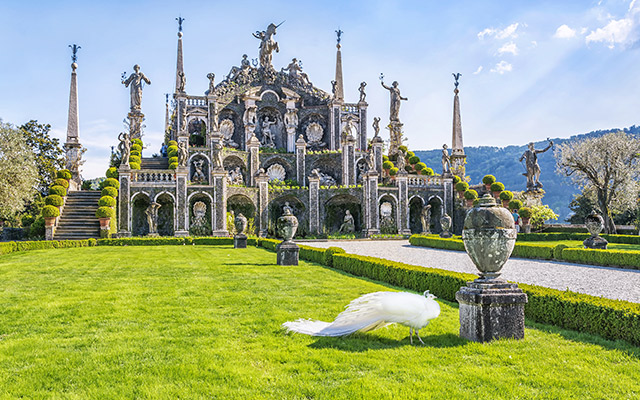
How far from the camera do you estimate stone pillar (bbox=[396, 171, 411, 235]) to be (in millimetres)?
41188

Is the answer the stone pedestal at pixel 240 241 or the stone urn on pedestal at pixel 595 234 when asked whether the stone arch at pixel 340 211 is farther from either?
the stone urn on pedestal at pixel 595 234

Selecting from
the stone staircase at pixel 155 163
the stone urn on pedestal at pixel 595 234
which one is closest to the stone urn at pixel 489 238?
the stone urn on pedestal at pixel 595 234

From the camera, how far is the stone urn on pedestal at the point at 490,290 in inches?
270

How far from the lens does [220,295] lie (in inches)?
408

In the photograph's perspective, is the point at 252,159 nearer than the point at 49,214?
No

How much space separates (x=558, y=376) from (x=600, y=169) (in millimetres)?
34971

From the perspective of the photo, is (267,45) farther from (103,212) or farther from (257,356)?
(257,356)

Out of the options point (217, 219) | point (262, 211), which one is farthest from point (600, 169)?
point (217, 219)

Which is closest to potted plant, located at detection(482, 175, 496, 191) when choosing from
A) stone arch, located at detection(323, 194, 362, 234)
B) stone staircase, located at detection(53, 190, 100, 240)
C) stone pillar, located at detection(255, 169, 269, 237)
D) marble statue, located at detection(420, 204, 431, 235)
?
marble statue, located at detection(420, 204, 431, 235)

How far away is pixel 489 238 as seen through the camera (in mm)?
7004

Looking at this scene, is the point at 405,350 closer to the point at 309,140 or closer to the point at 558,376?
the point at 558,376

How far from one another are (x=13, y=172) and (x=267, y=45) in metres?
32.7

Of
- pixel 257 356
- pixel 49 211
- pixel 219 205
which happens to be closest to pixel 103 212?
pixel 49 211

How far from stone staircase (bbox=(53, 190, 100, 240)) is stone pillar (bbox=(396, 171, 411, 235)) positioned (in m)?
22.6
